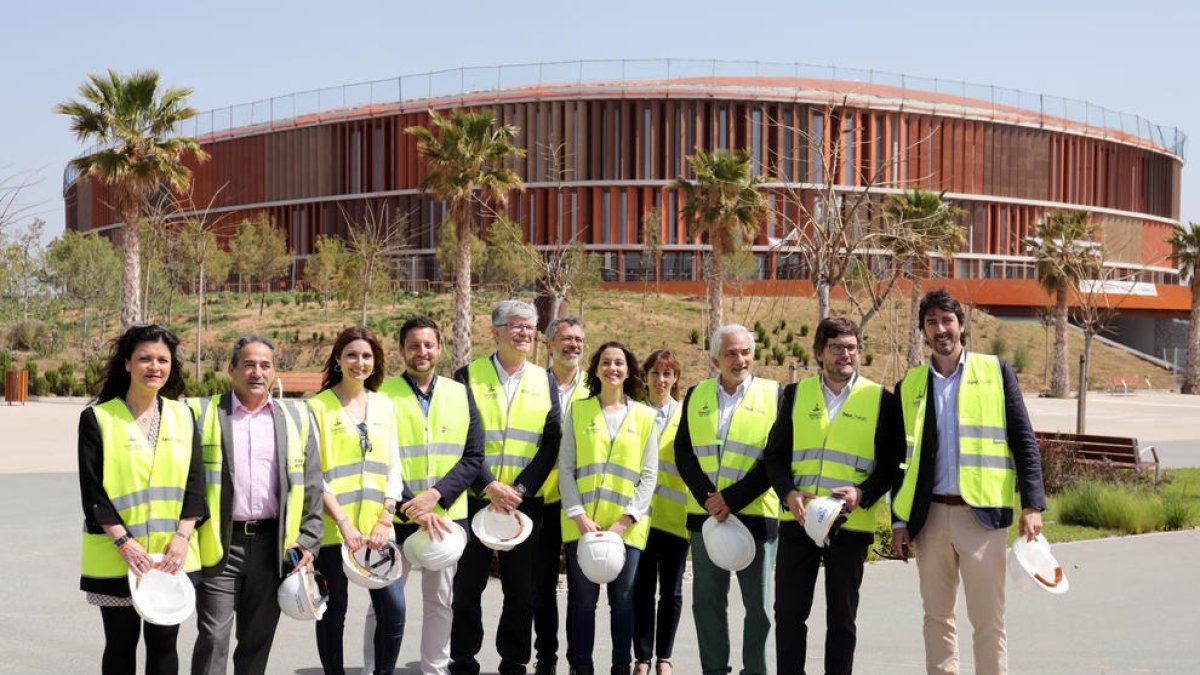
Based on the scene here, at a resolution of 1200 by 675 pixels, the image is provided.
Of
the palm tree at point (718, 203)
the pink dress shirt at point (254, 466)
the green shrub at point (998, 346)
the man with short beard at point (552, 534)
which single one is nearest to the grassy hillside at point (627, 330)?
the green shrub at point (998, 346)

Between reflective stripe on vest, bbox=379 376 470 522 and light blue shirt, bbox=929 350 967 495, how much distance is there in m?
2.43

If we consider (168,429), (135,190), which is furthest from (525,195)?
(168,429)

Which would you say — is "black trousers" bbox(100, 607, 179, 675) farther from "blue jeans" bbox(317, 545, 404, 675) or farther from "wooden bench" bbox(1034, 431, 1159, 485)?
"wooden bench" bbox(1034, 431, 1159, 485)

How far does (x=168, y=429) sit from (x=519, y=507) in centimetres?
212

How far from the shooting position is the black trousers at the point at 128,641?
4.87 m

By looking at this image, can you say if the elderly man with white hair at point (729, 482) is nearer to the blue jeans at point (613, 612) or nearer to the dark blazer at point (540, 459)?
the blue jeans at point (613, 612)

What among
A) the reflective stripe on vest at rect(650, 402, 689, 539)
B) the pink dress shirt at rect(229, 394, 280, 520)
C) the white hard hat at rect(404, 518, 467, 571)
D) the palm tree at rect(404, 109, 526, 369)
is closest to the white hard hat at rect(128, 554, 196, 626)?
the pink dress shirt at rect(229, 394, 280, 520)

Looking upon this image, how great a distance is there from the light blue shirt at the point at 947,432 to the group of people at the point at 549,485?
1cm

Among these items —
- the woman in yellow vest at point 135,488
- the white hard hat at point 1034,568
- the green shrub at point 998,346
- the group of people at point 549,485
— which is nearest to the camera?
the woman in yellow vest at point 135,488

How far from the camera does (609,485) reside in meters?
6.29

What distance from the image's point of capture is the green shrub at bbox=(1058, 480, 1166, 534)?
38.3 ft

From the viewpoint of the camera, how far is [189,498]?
4.94 metres

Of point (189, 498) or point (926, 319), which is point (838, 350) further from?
point (189, 498)

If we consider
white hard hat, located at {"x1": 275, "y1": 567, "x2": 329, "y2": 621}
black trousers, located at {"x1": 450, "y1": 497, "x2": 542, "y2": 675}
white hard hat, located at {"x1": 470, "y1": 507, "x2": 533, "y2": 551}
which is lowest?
black trousers, located at {"x1": 450, "y1": 497, "x2": 542, "y2": 675}
